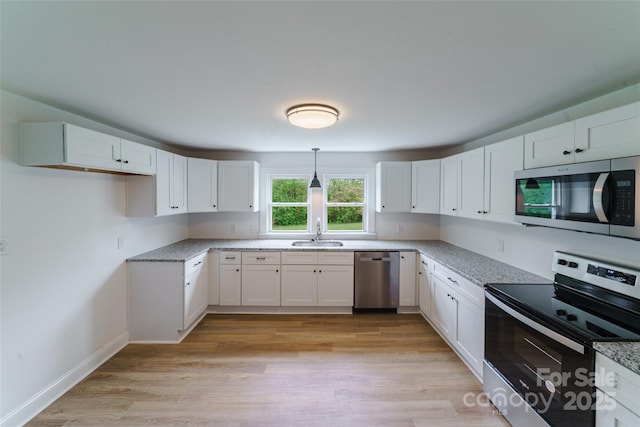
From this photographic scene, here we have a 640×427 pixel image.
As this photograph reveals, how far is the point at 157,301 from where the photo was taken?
9.30 feet

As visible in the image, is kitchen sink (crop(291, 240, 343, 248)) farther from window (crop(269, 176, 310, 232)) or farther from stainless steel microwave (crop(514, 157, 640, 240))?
stainless steel microwave (crop(514, 157, 640, 240))

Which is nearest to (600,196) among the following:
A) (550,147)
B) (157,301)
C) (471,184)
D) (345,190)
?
(550,147)

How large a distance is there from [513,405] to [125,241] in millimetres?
3719

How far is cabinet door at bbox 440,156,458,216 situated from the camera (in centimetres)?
311

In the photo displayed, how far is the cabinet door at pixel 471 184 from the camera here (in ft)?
8.58

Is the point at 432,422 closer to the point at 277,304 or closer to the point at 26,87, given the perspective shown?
the point at 277,304

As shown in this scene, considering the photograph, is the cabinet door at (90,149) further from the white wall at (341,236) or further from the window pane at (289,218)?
the window pane at (289,218)

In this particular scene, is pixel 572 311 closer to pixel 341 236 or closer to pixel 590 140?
pixel 590 140

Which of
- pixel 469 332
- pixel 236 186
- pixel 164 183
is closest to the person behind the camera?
pixel 469 332

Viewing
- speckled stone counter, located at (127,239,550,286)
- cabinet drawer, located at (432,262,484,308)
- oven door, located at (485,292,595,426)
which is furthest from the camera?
speckled stone counter, located at (127,239,550,286)

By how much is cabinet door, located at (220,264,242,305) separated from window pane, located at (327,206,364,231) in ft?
5.36

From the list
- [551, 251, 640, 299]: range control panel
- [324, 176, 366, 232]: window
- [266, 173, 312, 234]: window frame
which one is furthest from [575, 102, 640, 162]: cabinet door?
[266, 173, 312, 234]: window frame

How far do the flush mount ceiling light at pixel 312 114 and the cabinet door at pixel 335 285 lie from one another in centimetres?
201

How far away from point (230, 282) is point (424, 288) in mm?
2581
